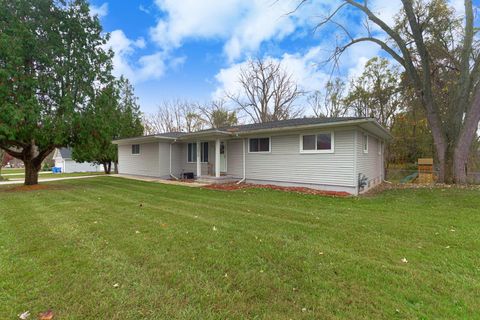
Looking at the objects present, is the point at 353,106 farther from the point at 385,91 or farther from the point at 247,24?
the point at 247,24

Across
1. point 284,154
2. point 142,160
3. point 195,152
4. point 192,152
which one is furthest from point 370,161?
point 142,160

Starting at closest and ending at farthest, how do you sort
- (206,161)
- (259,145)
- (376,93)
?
1. (259,145)
2. (206,161)
3. (376,93)

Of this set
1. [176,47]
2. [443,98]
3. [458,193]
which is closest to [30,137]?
[176,47]

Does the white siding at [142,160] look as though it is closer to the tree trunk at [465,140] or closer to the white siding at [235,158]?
the white siding at [235,158]

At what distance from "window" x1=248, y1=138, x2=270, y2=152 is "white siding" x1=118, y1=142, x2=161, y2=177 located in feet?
20.6

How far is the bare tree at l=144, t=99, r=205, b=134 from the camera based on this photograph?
33125 mm

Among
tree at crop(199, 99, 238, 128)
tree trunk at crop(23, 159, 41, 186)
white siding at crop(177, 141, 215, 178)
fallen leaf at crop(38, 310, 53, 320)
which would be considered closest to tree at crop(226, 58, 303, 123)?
tree at crop(199, 99, 238, 128)

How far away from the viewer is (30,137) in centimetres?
1050

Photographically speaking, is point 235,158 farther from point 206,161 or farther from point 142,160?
point 142,160

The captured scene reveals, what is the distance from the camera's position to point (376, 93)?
79.5 ft

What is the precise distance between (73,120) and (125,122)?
505 inches

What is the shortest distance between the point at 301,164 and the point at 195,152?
7.22 metres

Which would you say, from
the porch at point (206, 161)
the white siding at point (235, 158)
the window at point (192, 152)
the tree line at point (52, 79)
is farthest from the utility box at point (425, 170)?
Answer: the tree line at point (52, 79)

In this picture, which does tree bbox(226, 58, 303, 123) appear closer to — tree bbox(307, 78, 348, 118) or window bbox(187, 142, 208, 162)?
tree bbox(307, 78, 348, 118)
